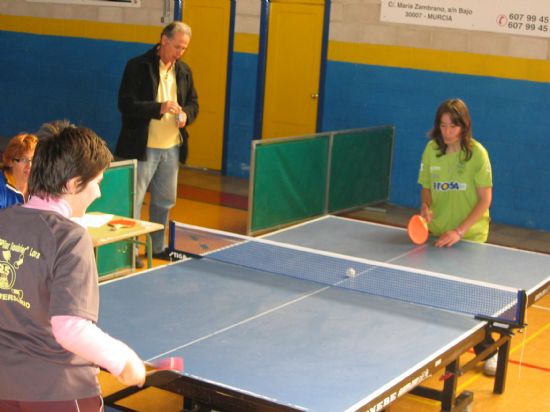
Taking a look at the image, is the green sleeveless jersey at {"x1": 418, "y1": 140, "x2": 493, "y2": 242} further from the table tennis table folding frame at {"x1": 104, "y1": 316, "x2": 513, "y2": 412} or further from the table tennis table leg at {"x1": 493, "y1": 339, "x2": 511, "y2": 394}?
the table tennis table folding frame at {"x1": 104, "y1": 316, "x2": 513, "y2": 412}

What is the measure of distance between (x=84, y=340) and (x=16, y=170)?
2395mm

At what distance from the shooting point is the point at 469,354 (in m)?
6.11

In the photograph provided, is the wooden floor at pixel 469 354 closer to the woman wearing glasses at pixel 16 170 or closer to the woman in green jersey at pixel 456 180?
the woman in green jersey at pixel 456 180

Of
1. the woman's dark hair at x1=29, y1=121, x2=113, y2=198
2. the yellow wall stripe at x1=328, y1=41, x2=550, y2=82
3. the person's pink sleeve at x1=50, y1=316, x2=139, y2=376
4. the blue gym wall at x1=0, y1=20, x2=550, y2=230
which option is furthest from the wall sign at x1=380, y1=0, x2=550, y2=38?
the person's pink sleeve at x1=50, y1=316, x2=139, y2=376

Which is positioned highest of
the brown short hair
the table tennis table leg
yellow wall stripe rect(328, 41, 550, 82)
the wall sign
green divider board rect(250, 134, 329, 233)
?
the wall sign

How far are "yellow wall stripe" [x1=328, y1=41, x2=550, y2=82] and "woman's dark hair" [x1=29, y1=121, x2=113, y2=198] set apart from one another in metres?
7.68

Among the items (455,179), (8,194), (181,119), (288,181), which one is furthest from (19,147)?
(288,181)

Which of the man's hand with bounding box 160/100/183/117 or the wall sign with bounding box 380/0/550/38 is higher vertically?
the wall sign with bounding box 380/0/550/38

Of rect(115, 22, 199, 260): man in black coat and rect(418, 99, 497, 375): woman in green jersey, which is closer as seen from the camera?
rect(418, 99, 497, 375): woman in green jersey

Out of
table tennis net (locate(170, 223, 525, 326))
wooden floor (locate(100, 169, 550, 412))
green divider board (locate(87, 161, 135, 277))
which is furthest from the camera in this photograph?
green divider board (locate(87, 161, 135, 277))

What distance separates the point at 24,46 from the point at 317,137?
623 centimetres

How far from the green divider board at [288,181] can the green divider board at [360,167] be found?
0.20m

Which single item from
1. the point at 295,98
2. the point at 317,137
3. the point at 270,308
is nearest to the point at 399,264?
the point at 270,308

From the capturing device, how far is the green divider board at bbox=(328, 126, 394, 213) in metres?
9.82
